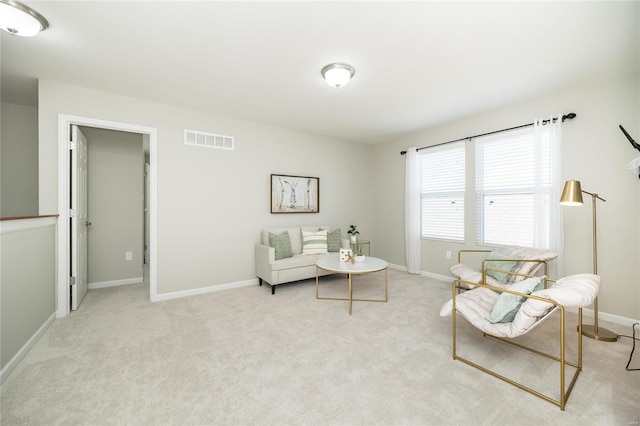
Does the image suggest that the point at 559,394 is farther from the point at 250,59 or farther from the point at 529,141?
the point at 250,59

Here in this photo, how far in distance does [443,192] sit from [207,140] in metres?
3.80

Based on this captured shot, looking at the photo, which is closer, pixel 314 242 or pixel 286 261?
pixel 286 261

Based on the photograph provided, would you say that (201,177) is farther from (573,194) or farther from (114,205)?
(573,194)

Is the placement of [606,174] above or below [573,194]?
above

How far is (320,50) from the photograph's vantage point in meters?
2.34

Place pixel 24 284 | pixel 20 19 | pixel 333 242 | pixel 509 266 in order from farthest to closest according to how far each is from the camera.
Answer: pixel 333 242, pixel 509 266, pixel 24 284, pixel 20 19

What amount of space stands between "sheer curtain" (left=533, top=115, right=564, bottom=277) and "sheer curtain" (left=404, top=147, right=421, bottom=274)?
5.75ft

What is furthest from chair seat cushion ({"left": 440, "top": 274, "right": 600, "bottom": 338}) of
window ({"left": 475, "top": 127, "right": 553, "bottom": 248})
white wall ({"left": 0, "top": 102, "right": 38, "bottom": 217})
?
white wall ({"left": 0, "top": 102, "right": 38, "bottom": 217})

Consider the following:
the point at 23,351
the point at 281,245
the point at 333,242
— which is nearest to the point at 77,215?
the point at 23,351

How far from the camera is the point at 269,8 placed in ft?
6.17

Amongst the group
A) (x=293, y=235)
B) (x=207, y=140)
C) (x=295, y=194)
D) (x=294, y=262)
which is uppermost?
(x=207, y=140)

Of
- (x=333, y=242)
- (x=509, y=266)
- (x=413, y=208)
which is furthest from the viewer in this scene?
(x=413, y=208)

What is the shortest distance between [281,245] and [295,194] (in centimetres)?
106

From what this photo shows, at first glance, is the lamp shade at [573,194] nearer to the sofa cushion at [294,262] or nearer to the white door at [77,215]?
the sofa cushion at [294,262]
